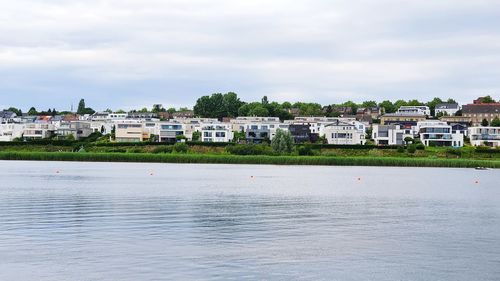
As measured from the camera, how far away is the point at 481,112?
178500 millimetres

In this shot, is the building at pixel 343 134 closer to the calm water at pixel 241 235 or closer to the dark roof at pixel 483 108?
the dark roof at pixel 483 108

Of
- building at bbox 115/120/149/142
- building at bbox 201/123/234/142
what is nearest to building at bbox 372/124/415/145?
A: building at bbox 201/123/234/142

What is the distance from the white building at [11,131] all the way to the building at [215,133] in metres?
38.9

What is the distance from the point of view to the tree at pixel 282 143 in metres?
108

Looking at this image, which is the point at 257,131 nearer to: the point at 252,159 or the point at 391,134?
the point at 391,134

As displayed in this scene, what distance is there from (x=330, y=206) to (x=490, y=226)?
31.7 ft

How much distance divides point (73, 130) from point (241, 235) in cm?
12401

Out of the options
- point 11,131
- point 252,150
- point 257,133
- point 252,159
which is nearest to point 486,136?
point 257,133

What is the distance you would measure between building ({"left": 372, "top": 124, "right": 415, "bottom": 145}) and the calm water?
85384 mm

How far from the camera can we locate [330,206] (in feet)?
134

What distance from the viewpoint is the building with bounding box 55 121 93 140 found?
147 m

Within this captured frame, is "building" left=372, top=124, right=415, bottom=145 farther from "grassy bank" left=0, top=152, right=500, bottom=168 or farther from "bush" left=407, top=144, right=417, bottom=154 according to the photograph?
"grassy bank" left=0, top=152, right=500, bottom=168

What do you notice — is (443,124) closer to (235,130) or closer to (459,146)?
(459,146)

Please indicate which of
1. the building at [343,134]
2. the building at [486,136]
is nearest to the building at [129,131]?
the building at [343,134]
